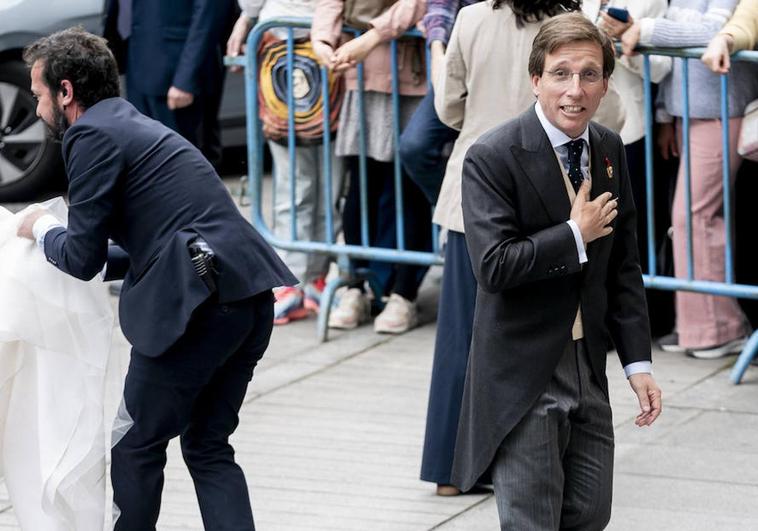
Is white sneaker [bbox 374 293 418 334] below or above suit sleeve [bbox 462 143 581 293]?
below

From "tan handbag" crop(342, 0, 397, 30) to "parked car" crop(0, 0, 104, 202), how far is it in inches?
117

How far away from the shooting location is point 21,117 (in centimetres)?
985

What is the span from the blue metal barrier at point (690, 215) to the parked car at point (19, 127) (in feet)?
13.5

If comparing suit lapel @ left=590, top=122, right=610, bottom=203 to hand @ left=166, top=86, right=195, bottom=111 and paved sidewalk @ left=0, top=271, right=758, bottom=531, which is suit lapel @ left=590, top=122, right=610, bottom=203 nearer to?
paved sidewalk @ left=0, top=271, right=758, bottom=531

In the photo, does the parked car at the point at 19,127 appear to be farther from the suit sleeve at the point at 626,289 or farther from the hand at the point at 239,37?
the suit sleeve at the point at 626,289

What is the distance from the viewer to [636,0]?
671 centimetres

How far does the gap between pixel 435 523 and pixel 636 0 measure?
2528 millimetres

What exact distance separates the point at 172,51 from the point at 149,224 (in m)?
3.82

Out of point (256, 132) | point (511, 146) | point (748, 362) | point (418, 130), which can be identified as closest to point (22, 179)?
point (256, 132)

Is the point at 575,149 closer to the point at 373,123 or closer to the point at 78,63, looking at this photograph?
the point at 78,63

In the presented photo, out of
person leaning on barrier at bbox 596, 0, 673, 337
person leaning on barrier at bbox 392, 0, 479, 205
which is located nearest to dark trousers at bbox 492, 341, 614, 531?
person leaning on barrier at bbox 392, 0, 479, 205

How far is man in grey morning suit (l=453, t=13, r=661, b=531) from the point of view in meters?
3.95

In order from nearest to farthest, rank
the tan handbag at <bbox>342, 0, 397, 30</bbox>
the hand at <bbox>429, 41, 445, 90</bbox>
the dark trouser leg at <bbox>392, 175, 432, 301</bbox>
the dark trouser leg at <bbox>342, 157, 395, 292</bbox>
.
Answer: the hand at <bbox>429, 41, 445, 90</bbox>, the tan handbag at <bbox>342, 0, 397, 30</bbox>, the dark trouser leg at <bbox>392, 175, 432, 301</bbox>, the dark trouser leg at <bbox>342, 157, 395, 292</bbox>

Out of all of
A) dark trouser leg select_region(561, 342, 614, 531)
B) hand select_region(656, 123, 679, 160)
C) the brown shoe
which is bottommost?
the brown shoe
